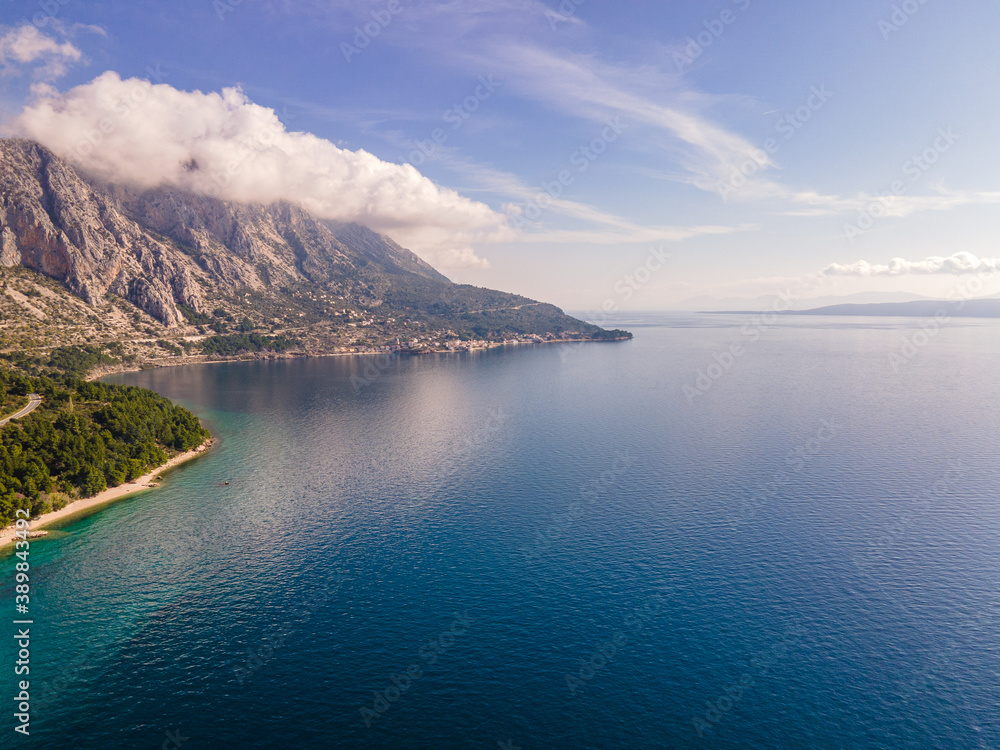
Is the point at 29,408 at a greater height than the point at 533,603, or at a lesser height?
greater

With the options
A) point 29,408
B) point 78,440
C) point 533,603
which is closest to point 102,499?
point 78,440

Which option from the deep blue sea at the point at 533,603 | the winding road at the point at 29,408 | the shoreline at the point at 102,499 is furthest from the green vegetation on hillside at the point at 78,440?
the deep blue sea at the point at 533,603

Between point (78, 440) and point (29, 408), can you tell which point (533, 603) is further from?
point (29, 408)

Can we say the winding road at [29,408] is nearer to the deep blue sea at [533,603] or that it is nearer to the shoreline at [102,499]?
the shoreline at [102,499]

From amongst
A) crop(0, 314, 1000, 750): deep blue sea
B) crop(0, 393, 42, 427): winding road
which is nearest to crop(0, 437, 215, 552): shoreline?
crop(0, 314, 1000, 750): deep blue sea

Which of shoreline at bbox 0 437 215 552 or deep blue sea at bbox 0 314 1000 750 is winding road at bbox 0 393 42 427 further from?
deep blue sea at bbox 0 314 1000 750

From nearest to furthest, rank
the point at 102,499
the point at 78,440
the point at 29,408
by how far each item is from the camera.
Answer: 1. the point at 102,499
2. the point at 78,440
3. the point at 29,408

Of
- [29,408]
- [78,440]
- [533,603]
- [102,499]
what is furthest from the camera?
[29,408]
